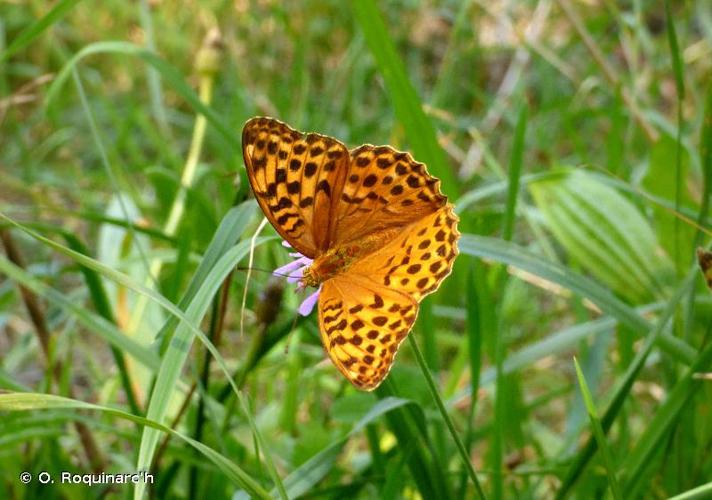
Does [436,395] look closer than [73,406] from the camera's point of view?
No

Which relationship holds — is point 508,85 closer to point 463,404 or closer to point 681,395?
point 463,404

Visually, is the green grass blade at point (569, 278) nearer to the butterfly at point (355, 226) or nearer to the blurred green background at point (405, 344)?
the blurred green background at point (405, 344)

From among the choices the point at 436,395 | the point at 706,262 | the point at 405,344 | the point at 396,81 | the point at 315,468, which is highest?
the point at 396,81

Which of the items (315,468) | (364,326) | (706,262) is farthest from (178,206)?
(706,262)

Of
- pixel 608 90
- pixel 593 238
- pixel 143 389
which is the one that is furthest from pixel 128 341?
pixel 608 90

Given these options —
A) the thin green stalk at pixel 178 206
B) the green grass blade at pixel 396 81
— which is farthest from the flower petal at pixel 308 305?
the thin green stalk at pixel 178 206

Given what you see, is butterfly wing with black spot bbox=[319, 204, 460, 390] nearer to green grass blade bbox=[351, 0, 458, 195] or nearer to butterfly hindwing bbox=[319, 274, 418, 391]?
butterfly hindwing bbox=[319, 274, 418, 391]

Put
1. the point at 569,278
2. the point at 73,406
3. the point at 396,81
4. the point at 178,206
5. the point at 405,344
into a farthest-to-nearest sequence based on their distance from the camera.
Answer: the point at 405,344, the point at 178,206, the point at 396,81, the point at 569,278, the point at 73,406

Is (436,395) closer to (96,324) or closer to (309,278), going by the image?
(309,278)
